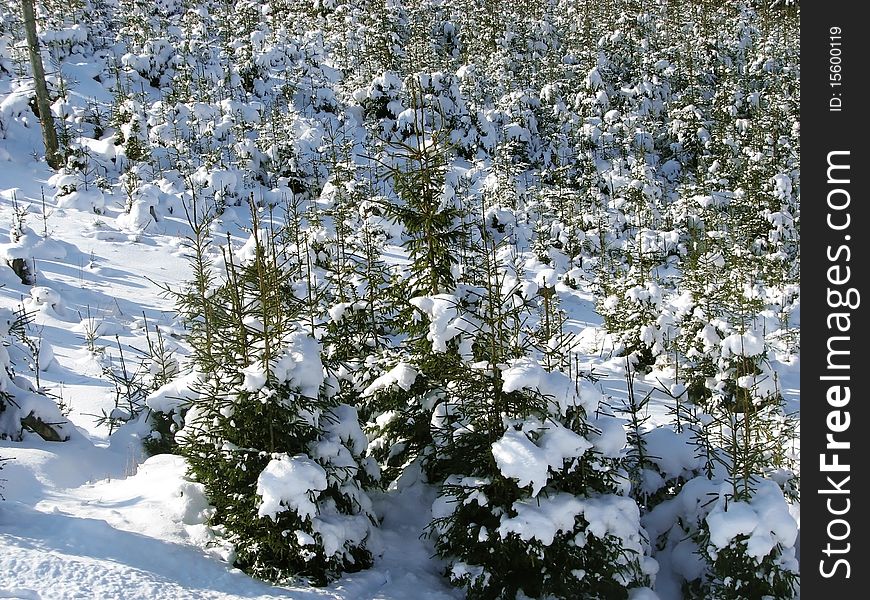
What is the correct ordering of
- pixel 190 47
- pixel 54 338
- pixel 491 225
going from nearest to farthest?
pixel 54 338 → pixel 491 225 → pixel 190 47

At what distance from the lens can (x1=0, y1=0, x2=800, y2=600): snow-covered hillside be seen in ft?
16.1

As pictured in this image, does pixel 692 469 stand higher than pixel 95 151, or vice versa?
pixel 95 151

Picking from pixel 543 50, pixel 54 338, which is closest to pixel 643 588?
pixel 54 338

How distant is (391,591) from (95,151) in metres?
14.4

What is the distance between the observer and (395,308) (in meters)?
6.27

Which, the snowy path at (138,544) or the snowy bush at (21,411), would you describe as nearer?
the snowy path at (138,544)

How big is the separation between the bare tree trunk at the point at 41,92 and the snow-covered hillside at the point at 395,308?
0.36 m

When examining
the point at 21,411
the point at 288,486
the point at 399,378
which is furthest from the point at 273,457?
the point at 21,411

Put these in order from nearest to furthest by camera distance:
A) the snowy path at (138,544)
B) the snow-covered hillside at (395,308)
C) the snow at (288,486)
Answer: the snowy path at (138,544)
the snow at (288,486)
the snow-covered hillside at (395,308)

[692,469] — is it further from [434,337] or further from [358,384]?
[358,384]

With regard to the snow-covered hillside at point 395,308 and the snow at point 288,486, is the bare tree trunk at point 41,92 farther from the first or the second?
the snow at point 288,486

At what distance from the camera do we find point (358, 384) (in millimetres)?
6746

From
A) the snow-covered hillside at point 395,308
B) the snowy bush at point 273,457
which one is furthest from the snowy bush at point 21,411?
the snowy bush at point 273,457

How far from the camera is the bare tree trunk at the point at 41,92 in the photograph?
1477cm
